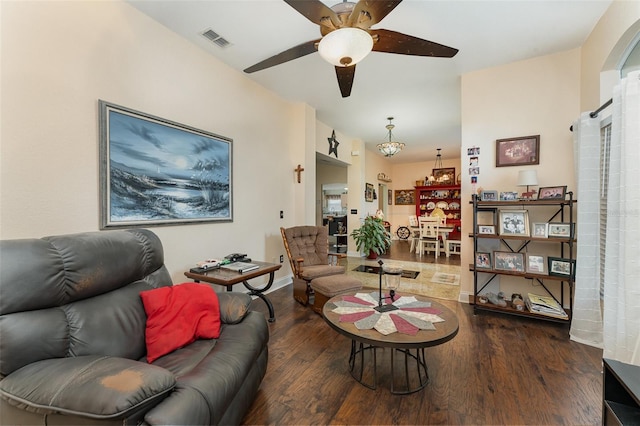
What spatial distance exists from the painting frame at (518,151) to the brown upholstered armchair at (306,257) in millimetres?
2359

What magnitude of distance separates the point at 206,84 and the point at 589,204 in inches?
Answer: 158

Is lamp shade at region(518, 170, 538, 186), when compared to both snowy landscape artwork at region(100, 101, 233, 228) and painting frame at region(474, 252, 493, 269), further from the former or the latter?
snowy landscape artwork at region(100, 101, 233, 228)

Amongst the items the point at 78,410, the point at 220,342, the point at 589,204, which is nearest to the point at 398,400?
the point at 220,342

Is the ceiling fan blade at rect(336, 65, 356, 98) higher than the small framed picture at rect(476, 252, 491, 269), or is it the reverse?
the ceiling fan blade at rect(336, 65, 356, 98)

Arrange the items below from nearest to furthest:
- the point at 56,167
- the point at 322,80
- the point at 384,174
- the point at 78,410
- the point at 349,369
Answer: the point at 78,410, the point at 56,167, the point at 349,369, the point at 322,80, the point at 384,174

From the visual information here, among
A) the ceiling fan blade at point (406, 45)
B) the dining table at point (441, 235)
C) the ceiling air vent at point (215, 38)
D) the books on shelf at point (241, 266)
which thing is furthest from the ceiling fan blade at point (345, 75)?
the dining table at point (441, 235)

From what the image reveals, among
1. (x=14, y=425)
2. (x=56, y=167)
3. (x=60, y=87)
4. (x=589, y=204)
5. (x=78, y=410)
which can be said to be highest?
(x=60, y=87)

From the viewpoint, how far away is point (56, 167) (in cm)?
186

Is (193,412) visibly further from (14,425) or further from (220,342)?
(14,425)

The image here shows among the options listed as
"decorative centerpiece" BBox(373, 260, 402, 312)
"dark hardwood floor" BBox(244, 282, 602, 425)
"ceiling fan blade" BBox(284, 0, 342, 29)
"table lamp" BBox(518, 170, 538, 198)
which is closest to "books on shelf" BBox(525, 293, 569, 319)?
"dark hardwood floor" BBox(244, 282, 602, 425)

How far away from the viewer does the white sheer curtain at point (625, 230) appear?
5.53 feet

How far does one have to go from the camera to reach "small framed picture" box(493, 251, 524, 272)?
298 cm

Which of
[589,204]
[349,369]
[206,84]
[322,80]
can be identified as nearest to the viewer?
[349,369]

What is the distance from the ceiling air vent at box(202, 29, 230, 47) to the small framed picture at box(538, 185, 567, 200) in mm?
3717
